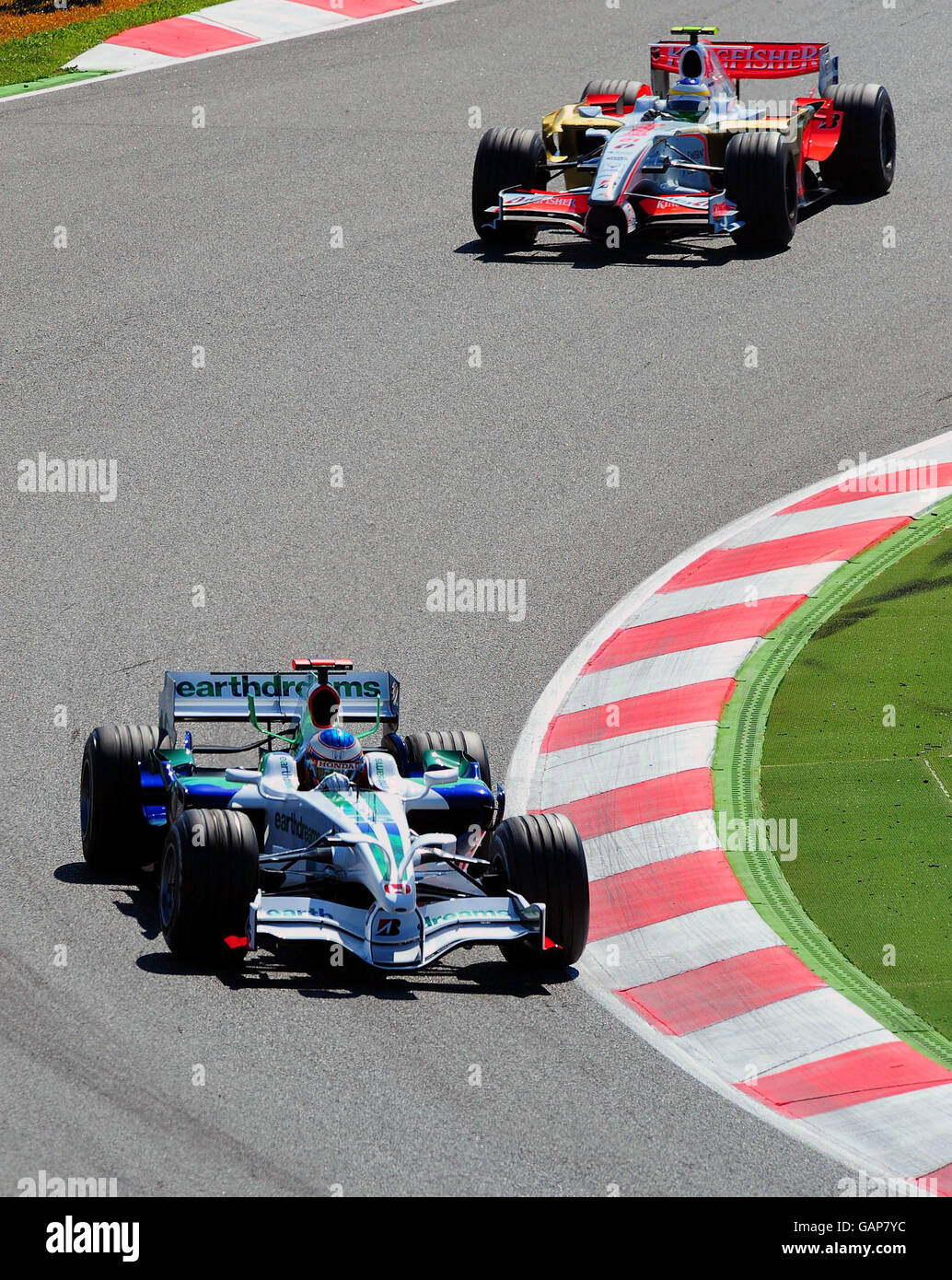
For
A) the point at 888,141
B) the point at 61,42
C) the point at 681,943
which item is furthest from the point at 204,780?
the point at 61,42

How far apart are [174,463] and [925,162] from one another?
987cm

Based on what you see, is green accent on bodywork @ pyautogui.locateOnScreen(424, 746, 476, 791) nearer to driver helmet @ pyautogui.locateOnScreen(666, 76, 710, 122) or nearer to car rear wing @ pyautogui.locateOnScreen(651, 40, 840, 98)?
driver helmet @ pyautogui.locateOnScreen(666, 76, 710, 122)

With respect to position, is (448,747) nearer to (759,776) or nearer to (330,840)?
(330,840)

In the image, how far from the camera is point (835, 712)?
11.6 meters

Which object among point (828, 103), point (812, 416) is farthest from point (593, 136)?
point (812, 416)

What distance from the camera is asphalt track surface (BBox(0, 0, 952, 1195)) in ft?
24.7

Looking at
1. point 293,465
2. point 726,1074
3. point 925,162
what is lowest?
point 726,1074

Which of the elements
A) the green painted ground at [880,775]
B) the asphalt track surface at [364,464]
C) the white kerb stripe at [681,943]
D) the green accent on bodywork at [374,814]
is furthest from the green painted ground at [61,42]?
the white kerb stripe at [681,943]

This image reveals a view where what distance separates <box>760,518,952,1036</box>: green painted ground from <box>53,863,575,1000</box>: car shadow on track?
5.23 ft

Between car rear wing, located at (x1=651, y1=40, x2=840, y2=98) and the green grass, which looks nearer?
car rear wing, located at (x1=651, y1=40, x2=840, y2=98)

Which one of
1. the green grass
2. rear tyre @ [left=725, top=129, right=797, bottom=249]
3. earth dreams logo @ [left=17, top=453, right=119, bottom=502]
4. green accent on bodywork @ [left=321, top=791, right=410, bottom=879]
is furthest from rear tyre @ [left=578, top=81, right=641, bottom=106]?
green accent on bodywork @ [left=321, top=791, right=410, bottom=879]

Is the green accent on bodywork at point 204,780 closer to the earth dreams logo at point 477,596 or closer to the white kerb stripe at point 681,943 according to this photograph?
the white kerb stripe at point 681,943

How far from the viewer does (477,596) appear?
13.3m
